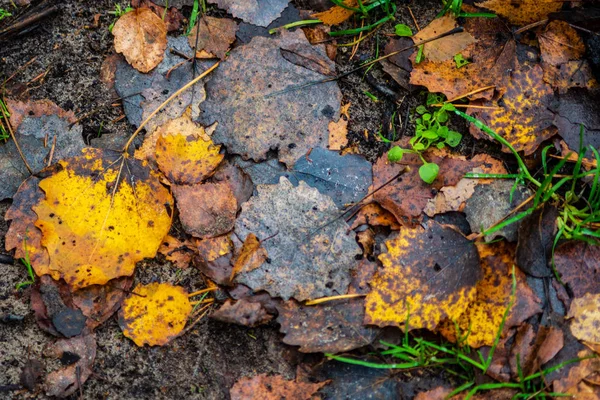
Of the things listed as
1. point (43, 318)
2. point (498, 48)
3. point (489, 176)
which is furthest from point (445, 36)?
point (43, 318)

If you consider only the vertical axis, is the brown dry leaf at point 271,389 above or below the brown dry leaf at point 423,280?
below

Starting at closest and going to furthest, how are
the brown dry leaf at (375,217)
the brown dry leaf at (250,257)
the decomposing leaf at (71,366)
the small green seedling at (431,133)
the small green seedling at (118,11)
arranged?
the decomposing leaf at (71,366) < the brown dry leaf at (250,257) < the brown dry leaf at (375,217) < the small green seedling at (431,133) < the small green seedling at (118,11)

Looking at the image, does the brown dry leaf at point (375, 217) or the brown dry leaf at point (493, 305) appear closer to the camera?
the brown dry leaf at point (493, 305)

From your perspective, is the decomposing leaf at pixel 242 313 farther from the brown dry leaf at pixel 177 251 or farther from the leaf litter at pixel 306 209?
the brown dry leaf at pixel 177 251

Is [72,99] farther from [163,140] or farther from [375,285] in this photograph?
[375,285]

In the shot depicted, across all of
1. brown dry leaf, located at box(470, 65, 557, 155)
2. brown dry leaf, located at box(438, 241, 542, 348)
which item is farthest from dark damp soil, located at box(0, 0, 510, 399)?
brown dry leaf, located at box(438, 241, 542, 348)

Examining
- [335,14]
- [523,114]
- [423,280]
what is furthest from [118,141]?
[523,114]

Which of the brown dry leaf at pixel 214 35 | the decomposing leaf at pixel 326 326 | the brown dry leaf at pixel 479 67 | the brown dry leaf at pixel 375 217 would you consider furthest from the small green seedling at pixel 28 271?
the brown dry leaf at pixel 479 67
